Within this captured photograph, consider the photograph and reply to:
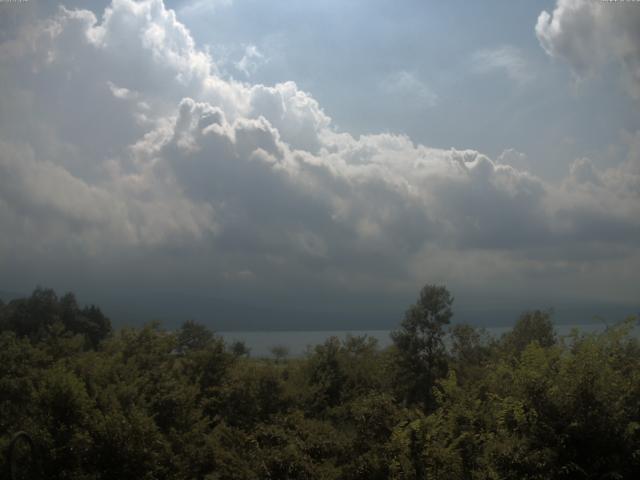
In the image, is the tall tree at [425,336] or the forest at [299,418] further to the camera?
the tall tree at [425,336]

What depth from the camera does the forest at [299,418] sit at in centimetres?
1455

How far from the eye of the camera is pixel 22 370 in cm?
2973

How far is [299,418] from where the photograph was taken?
23578 mm

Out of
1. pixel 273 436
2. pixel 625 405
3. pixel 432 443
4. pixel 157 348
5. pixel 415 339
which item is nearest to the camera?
pixel 625 405

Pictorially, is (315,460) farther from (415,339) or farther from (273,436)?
(415,339)

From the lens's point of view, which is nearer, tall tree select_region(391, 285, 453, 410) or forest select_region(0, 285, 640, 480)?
forest select_region(0, 285, 640, 480)

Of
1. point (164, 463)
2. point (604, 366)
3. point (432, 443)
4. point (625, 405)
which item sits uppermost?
point (604, 366)

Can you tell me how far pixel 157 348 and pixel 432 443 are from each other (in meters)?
20.2

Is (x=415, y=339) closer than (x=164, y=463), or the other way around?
(x=164, y=463)

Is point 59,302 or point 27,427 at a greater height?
point 59,302

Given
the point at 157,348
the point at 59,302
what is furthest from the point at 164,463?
the point at 59,302

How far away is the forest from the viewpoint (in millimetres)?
14555

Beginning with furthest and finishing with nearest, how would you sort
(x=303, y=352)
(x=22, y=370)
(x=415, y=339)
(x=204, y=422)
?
(x=415, y=339), (x=303, y=352), (x=22, y=370), (x=204, y=422)

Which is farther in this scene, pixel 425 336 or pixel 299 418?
pixel 425 336
